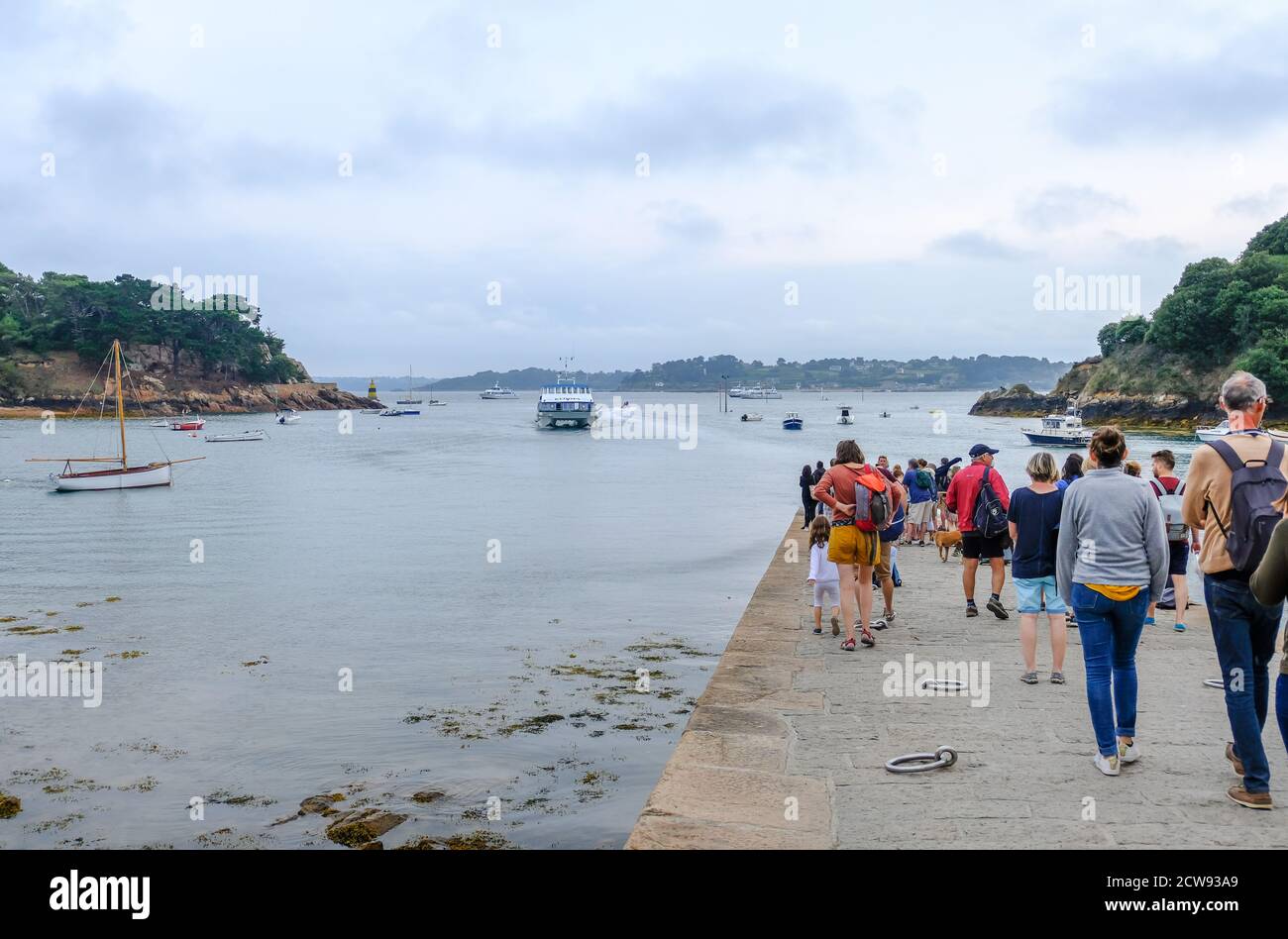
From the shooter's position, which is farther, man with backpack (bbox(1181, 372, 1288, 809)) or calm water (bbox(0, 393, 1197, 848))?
calm water (bbox(0, 393, 1197, 848))

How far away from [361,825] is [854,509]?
5054 mm

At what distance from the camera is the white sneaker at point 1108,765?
233 inches

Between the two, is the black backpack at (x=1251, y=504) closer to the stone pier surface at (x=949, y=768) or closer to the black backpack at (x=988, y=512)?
the stone pier surface at (x=949, y=768)

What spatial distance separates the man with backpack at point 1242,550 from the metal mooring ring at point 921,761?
1.55 m

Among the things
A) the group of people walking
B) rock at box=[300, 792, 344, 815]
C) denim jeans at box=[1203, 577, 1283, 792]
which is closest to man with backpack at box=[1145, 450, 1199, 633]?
the group of people walking

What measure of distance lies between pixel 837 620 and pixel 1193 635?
3.60 meters

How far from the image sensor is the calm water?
8.16 meters

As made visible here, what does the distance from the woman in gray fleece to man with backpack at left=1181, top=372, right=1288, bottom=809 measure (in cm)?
33

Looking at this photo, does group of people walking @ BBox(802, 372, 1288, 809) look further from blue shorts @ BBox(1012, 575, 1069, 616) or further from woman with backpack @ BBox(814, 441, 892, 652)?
woman with backpack @ BBox(814, 441, 892, 652)

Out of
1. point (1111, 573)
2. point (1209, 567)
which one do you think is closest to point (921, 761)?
point (1111, 573)

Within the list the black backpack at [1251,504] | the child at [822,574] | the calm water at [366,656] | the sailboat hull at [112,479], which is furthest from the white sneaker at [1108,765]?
the sailboat hull at [112,479]
